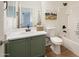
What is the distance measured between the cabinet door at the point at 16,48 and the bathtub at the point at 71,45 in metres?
1.64

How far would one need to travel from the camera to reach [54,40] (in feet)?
12.2

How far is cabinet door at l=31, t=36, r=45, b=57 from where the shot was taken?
10.5ft

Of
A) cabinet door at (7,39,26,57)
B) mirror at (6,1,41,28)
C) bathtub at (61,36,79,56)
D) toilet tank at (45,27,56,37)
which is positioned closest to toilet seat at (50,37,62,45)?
toilet tank at (45,27,56,37)

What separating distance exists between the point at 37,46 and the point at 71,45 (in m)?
1.41

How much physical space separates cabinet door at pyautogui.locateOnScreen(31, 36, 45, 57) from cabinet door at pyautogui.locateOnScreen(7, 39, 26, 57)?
0.30m

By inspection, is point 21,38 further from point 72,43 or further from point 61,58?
point 72,43

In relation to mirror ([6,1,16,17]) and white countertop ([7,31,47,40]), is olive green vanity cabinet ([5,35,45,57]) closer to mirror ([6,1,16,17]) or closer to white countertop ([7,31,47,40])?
white countertop ([7,31,47,40])

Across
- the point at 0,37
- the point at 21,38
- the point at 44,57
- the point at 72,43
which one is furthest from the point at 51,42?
the point at 0,37

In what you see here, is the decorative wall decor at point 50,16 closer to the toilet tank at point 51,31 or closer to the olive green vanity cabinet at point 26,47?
the toilet tank at point 51,31

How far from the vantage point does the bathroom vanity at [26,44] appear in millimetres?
→ 2658

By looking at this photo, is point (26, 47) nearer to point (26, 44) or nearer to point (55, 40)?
point (26, 44)

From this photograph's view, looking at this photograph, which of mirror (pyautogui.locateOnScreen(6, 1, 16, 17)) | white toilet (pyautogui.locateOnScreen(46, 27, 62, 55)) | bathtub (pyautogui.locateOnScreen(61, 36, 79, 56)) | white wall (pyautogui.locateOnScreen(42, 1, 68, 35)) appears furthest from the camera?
bathtub (pyautogui.locateOnScreen(61, 36, 79, 56))

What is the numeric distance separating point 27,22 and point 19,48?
0.83m

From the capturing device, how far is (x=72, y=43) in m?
4.19
